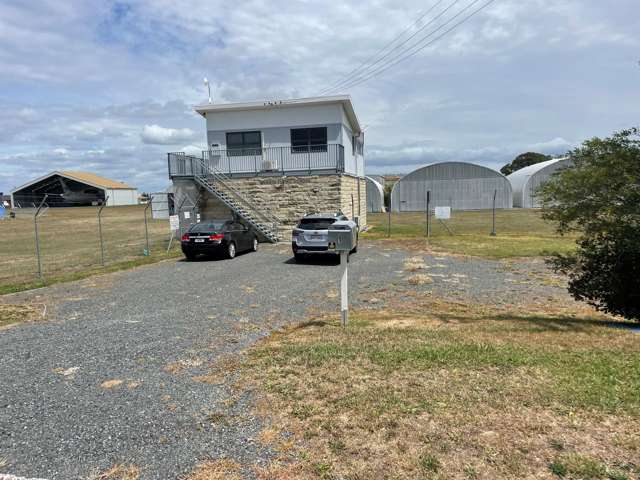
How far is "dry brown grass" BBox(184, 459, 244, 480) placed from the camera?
2.94 meters

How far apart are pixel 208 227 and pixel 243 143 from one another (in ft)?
Answer: 28.1

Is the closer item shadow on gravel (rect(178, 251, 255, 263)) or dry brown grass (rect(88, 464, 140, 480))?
dry brown grass (rect(88, 464, 140, 480))

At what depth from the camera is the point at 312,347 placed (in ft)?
17.5

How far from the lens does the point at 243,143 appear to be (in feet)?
75.8

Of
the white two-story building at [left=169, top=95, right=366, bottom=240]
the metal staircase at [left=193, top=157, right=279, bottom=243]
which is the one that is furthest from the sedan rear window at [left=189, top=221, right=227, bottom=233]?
the metal staircase at [left=193, top=157, right=279, bottom=243]

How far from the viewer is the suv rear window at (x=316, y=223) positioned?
565 inches

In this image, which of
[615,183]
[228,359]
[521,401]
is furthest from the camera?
[615,183]

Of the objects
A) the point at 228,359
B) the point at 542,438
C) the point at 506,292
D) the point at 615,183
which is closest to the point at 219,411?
the point at 228,359

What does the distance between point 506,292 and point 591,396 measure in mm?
6275

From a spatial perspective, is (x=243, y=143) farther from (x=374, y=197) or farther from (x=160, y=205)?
(x=374, y=197)

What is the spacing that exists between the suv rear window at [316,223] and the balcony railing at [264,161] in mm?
7593

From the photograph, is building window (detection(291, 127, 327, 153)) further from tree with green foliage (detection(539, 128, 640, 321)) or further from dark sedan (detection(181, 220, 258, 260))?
tree with green foliage (detection(539, 128, 640, 321))

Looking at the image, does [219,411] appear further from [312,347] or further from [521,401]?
[521,401]

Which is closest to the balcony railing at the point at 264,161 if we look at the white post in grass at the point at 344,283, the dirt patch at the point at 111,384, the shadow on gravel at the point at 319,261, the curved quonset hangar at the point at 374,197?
the shadow on gravel at the point at 319,261
